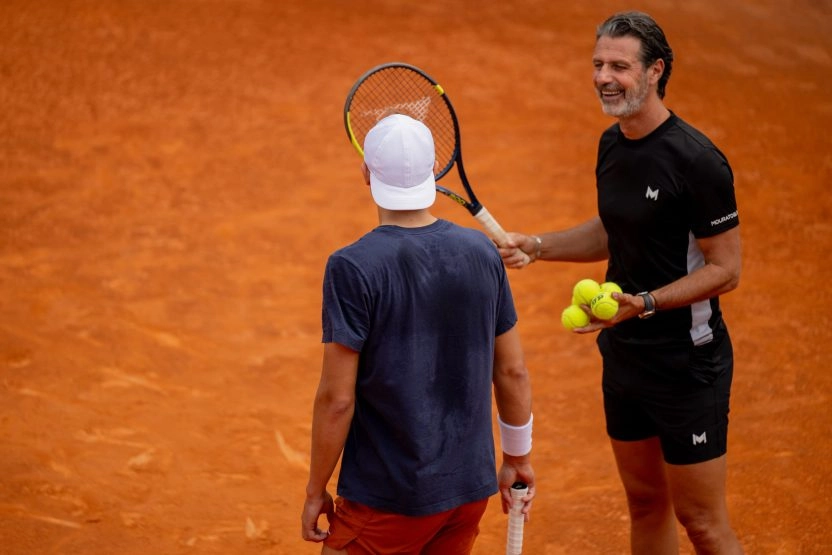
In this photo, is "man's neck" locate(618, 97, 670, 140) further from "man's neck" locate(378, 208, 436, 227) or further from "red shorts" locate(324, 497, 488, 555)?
"red shorts" locate(324, 497, 488, 555)

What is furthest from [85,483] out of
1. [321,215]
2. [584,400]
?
[321,215]

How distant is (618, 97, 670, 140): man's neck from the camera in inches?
129

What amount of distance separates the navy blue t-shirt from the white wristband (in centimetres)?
13

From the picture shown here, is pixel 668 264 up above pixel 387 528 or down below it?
above

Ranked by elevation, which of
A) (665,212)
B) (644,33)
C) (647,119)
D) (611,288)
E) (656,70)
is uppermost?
(644,33)

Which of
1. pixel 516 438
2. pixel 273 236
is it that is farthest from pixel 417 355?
pixel 273 236

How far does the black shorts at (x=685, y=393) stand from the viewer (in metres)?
3.30

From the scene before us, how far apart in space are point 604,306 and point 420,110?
1.33 meters

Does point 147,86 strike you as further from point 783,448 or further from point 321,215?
point 783,448

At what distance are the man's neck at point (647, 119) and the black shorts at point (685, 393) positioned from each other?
691 millimetres

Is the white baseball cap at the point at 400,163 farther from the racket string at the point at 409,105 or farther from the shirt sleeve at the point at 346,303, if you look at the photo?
the racket string at the point at 409,105

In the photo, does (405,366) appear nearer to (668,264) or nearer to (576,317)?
(576,317)

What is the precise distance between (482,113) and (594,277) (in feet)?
8.02

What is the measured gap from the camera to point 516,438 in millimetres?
2904
